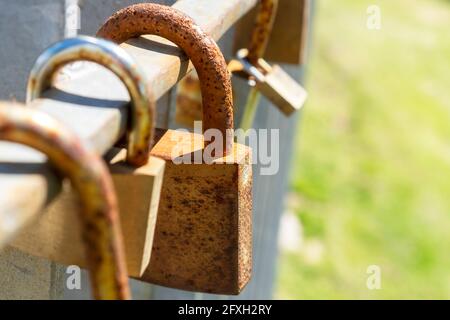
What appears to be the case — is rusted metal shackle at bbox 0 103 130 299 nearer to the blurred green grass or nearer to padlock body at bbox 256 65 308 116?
padlock body at bbox 256 65 308 116

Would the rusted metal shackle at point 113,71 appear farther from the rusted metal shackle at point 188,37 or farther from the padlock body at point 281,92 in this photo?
the padlock body at point 281,92

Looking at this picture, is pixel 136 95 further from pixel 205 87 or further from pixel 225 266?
pixel 225 266

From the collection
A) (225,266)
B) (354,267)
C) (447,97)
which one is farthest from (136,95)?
(447,97)

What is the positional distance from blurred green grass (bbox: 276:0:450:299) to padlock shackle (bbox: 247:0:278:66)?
4177mm

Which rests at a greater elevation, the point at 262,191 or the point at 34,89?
the point at 34,89

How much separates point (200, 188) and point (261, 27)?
545 mm

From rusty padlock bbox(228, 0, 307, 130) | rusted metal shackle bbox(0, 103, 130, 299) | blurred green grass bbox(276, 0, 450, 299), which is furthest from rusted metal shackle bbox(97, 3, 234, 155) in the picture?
blurred green grass bbox(276, 0, 450, 299)

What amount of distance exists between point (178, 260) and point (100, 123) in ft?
1.22

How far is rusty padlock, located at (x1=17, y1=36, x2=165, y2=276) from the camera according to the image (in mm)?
528

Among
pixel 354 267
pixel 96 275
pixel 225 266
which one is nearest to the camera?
pixel 96 275

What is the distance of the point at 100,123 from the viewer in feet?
1.66

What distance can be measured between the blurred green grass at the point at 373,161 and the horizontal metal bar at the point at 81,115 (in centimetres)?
477

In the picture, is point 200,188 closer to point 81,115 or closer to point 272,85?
point 81,115

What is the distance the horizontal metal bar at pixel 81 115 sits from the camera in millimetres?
424
